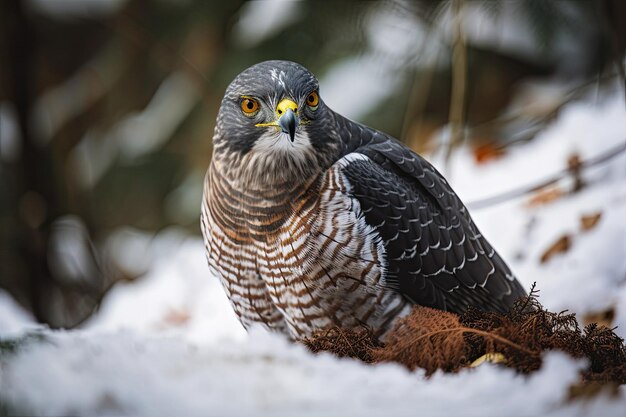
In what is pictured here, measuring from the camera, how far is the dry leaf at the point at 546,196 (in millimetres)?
4445

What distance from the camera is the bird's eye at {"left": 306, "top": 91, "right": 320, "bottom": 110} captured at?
299 cm

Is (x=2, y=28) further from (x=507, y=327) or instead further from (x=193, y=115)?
(x=507, y=327)

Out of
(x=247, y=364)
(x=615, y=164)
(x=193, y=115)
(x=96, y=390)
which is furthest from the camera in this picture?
(x=193, y=115)

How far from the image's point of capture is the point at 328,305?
295 centimetres

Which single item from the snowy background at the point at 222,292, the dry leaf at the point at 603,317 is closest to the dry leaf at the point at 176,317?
the snowy background at the point at 222,292

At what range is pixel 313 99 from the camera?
302cm

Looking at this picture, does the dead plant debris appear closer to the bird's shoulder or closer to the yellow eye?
the bird's shoulder

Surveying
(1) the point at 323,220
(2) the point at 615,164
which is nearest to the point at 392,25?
(2) the point at 615,164

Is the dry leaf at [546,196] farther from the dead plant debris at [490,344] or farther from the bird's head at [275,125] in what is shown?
the dead plant debris at [490,344]

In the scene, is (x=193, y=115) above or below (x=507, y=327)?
above

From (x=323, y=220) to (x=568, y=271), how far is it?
143 centimetres

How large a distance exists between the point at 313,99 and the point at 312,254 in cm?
64

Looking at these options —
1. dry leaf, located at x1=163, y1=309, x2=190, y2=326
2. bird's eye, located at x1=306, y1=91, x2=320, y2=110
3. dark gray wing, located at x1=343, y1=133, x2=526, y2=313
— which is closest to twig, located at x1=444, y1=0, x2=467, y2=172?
dark gray wing, located at x1=343, y1=133, x2=526, y2=313

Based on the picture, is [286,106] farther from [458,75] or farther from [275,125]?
[458,75]
